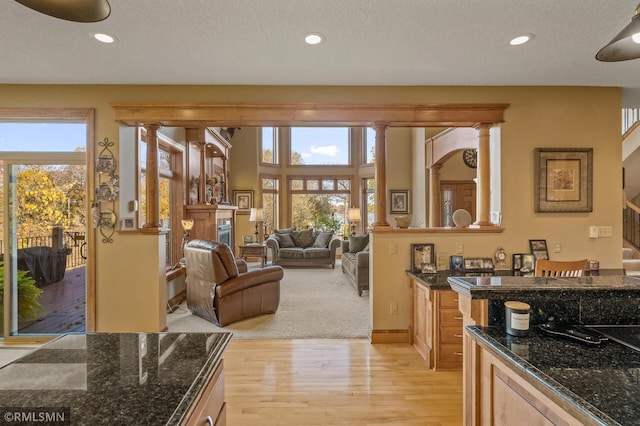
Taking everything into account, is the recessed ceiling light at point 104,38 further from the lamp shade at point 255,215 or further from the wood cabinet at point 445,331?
the lamp shade at point 255,215

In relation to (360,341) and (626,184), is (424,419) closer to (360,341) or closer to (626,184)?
(360,341)

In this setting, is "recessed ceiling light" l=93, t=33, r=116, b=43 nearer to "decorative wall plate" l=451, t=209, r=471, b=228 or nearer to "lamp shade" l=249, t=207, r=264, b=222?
"decorative wall plate" l=451, t=209, r=471, b=228

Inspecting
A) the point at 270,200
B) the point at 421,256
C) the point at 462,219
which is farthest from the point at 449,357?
the point at 270,200

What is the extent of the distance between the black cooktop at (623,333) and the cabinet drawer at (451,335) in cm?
155

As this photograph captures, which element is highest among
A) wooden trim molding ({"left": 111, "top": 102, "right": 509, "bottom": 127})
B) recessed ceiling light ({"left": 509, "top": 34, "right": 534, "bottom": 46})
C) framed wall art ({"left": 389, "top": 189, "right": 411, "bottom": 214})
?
recessed ceiling light ({"left": 509, "top": 34, "right": 534, "bottom": 46})

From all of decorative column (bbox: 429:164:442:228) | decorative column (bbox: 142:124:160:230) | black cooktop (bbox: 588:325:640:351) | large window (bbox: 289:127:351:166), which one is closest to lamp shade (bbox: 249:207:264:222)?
large window (bbox: 289:127:351:166)

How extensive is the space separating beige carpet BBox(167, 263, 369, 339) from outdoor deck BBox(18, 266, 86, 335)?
39.2 inches

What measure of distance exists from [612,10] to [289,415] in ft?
11.5

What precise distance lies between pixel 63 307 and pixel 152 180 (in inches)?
74.0

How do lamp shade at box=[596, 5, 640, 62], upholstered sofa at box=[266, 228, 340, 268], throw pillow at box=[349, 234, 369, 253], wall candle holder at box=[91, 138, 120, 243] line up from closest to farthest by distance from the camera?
lamp shade at box=[596, 5, 640, 62], wall candle holder at box=[91, 138, 120, 243], throw pillow at box=[349, 234, 369, 253], upholstered sofa at box=[266, 228, 340, 268]

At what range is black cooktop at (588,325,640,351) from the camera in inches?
48.4

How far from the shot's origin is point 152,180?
3.54 metres

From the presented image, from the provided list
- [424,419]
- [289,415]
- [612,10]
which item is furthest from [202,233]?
[612,10]

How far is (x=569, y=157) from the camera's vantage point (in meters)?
3.39
